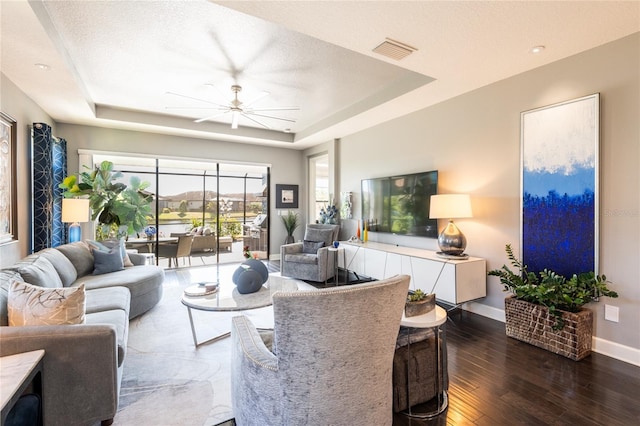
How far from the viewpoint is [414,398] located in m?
1.94

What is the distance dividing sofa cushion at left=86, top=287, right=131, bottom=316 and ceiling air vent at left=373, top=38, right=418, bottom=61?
10.5 feet

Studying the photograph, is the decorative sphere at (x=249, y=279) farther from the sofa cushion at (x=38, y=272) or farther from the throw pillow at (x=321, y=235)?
the throw pillow at (x=321, y=235)

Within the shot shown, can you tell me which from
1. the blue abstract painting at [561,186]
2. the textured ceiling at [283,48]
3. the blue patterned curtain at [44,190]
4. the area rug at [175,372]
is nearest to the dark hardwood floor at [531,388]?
the blue abstract painting at [561,186]

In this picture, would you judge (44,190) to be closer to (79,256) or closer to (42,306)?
(79,256)

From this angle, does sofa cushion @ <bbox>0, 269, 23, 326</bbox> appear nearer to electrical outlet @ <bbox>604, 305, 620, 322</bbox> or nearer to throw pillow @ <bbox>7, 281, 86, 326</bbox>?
throw pillow @ <bbox>7, 281, 86, 326</bbox>

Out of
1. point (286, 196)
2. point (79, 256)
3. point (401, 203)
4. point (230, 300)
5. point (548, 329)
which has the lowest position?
point (548, 329)

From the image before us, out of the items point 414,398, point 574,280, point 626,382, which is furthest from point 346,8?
point 626,382

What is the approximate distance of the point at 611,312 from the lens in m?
2.63

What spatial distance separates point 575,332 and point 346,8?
3.13 m

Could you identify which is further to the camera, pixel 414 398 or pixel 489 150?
pixel 489 150

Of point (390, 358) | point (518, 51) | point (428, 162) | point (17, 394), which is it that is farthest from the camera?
point (428, 162)

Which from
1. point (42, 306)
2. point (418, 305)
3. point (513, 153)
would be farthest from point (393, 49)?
point (42, 306)

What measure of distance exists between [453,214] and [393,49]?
1.92m

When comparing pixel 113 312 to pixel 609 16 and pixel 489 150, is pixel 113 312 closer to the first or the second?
pixel 489 150
